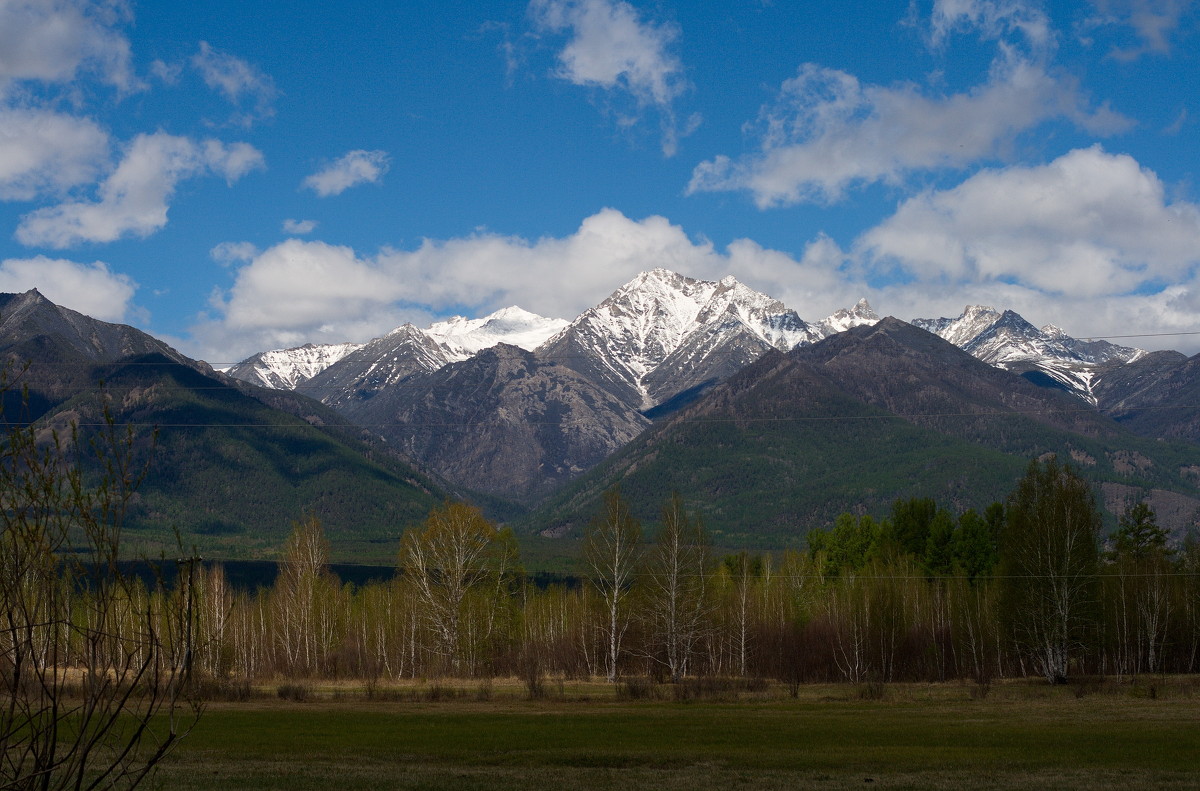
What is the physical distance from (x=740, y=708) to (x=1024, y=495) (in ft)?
109

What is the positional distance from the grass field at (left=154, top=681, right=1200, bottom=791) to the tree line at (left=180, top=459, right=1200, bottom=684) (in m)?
13.6

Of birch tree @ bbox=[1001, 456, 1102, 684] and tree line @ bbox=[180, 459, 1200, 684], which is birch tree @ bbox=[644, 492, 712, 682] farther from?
birch tree @ bbox=[1001, 456, 1102, 684]

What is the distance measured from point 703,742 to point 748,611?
181ft

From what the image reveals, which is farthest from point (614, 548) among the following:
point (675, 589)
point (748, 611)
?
point (748, 611)

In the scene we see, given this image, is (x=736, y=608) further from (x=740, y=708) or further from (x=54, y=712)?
(x=54, y=712)

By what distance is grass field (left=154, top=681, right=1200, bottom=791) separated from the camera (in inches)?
1138

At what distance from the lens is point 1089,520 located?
Result: 73.1 meters

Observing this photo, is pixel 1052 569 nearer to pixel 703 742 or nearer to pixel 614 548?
pixel 614 548

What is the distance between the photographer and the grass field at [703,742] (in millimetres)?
28906

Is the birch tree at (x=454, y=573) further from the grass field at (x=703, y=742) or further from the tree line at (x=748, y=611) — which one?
the grass field at (x=703, y=742)

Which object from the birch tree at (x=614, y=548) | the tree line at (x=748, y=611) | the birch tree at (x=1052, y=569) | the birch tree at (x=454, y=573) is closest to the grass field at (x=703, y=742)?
the birch tree at (x=1052, y=569)

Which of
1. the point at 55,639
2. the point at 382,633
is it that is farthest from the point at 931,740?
the point at 382,633

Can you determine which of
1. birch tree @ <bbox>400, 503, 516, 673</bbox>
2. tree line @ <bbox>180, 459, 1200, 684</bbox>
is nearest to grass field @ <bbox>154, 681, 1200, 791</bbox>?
tree line @ <bbox>180, 459, 1200, 684</bbox>

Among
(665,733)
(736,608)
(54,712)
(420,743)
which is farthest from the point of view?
(736,608)
